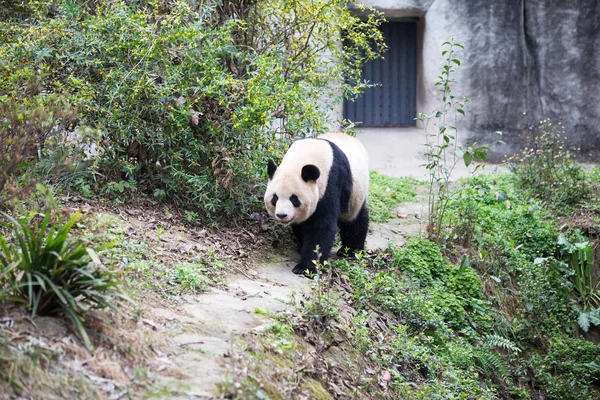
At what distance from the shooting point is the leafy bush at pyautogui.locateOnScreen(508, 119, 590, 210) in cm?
1026

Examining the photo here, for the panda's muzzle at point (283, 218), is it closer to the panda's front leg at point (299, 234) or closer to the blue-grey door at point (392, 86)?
the panda's front leg at point (299, 234)

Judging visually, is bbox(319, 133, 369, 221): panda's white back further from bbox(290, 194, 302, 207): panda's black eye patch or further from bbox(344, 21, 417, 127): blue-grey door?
bbox(344, 21, 417, 127): blue-grey door

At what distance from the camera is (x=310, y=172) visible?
6602 mm

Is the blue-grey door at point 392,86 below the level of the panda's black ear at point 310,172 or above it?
above

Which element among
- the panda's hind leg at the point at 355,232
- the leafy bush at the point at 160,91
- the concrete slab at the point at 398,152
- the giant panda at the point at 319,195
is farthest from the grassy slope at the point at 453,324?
the concrete slab at the point at 398,152

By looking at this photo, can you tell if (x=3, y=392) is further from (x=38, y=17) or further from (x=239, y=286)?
(x=38, y=17)

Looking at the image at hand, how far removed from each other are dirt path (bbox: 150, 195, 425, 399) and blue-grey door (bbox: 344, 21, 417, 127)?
7.75 metres

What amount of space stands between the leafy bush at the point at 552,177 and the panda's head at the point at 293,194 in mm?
4996

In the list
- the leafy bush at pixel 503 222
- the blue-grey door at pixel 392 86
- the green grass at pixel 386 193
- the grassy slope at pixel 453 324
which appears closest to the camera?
the grassy slope at pixel 453 324

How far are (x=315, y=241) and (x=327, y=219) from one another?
Result: 0.84 feet

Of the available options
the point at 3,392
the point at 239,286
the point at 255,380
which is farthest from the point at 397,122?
the point at 3,392

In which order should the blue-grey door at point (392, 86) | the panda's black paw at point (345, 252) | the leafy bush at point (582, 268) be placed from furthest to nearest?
the blue-grey door at point (392, 86) < the leafy bush at point (582, 268) < the panda's black paw at point (345, 252)

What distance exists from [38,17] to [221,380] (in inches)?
209

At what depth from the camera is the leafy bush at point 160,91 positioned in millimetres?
6734
